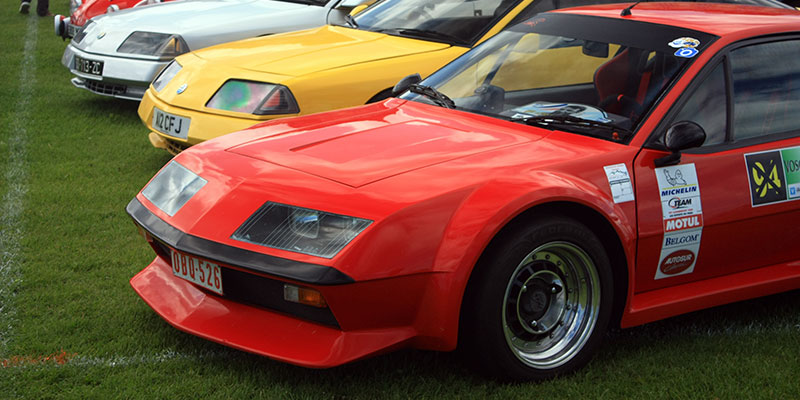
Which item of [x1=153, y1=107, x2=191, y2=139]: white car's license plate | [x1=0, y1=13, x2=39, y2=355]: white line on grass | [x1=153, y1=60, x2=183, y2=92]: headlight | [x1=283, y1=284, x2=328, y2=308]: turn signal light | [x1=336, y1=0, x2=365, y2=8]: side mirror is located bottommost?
[x1=0, y1=13, x2=39, y2=355]: white line on grass

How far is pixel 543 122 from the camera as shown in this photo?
375 cm

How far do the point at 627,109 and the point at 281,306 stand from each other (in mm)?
1650

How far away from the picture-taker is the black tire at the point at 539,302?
3092 mm

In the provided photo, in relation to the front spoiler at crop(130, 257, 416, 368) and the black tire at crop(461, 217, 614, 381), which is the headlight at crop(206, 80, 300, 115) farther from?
the black tire at crop(461, 217, 614, 381)

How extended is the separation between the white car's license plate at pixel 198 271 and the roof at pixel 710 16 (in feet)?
7.17

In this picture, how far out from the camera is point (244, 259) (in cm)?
304

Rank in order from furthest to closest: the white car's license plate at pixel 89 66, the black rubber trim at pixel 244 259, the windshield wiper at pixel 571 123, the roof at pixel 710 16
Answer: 1. the white car's license plate at pixel 89 66
2. the roof at pixel 710 16
3. the windshield wiper at pixel 571 123
4. the black rubber trim at pixel 244 259

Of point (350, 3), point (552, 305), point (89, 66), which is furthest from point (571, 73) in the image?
point (89, 66)

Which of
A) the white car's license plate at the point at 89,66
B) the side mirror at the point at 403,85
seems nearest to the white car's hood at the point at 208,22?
the white car's license plate at the point at 89,66

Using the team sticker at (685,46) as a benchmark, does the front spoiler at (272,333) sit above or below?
below

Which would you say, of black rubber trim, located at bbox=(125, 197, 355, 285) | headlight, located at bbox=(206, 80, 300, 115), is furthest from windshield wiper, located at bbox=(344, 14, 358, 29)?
black rubber trim, located at bbox=(125, 197, 355, 285)

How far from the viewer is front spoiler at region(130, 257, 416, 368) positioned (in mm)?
3000

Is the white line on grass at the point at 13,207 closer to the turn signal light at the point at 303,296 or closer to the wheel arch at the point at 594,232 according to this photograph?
the turn signal light at the point at 303,296

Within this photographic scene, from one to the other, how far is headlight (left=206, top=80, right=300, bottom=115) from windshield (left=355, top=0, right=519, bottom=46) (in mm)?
1149
